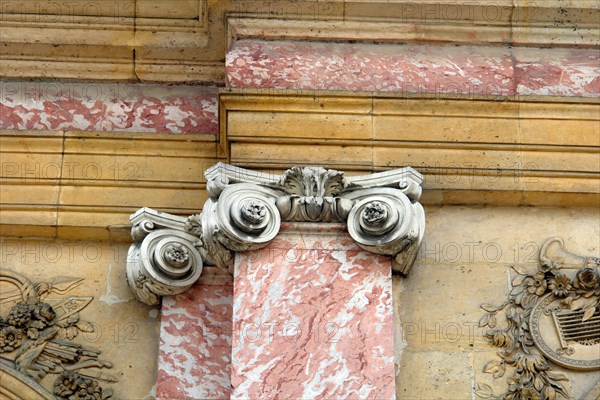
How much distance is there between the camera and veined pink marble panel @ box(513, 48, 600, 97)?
837 cm

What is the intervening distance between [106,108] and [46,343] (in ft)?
4.27

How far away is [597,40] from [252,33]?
65.8 inches

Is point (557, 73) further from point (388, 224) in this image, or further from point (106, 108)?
point (106, 108)

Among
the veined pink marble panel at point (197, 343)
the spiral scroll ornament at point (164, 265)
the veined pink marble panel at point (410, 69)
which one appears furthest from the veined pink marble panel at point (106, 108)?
the veined pink marble panel at point (197, 343)

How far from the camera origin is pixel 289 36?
846 cm

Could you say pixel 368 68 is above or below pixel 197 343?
above

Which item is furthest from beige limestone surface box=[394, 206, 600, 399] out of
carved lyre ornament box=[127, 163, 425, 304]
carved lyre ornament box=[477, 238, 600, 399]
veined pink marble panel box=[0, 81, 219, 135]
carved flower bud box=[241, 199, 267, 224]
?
veined pink marble panel box=[0, 81, 219, 135]

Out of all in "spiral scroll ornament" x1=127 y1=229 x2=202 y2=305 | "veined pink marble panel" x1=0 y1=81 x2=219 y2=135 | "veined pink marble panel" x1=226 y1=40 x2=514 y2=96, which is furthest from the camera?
"veined pink marble panel" x1=0 y1=81 x2=219 y2=135

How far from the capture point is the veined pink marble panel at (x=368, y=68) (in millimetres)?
8312

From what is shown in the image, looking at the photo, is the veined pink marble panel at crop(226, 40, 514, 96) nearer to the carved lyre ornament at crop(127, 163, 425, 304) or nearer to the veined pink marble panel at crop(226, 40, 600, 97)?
the veined pink marble panel at crop(226, 40, 600, 97)

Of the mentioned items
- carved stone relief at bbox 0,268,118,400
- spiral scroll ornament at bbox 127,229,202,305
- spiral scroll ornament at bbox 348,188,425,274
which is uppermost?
spiral scroll ornament at bbox 348,188,425,274

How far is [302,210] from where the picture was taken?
785 cm

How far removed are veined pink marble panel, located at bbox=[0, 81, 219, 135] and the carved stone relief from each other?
85 cm

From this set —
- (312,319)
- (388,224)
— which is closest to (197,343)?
(312,319)
